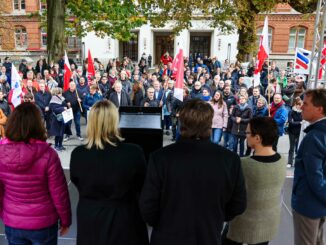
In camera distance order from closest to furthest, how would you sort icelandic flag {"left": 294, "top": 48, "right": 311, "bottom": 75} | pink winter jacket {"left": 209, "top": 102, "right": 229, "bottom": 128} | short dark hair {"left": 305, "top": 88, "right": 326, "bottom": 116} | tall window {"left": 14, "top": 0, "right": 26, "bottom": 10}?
short dark hair {"left": 305, "top": 88, "right": 326, "bottom": 116} → pink winter jacket {"left": 209, "top": 102, "right": 229, "bottom": 128} → icelandic flag {"left": 294, "top": 48, "right": 311, "bottom": 75} → tall window {"left": 14, "top": 0, "right": 26, "bottom": 10}

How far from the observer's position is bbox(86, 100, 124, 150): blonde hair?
95.7 inches

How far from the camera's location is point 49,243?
2863mm

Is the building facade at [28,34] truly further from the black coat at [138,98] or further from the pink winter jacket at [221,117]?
the pink winter jacket at [221,117]

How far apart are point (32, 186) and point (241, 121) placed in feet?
18.2

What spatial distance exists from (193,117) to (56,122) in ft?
21.9

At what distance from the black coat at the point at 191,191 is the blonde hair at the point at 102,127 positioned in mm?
414

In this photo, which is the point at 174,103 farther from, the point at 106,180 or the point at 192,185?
the point at 192,185

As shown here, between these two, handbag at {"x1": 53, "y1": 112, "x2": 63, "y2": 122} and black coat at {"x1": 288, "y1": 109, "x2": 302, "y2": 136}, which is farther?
handbag at {"x1": 53, "y1": 112, "x2": 63, "y2": 122}

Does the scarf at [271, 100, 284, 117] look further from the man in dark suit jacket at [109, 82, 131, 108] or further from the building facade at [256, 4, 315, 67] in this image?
the building facade at [256, 4, 315, 67]

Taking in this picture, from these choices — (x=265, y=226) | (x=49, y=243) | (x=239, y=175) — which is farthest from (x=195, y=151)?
(x=49, y=243)

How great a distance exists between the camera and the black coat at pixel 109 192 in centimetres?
241

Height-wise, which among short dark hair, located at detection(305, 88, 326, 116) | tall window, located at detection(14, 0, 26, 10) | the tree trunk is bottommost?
short dark hair, located at detection(305, 88, 326, 116)

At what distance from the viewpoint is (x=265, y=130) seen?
101 inches

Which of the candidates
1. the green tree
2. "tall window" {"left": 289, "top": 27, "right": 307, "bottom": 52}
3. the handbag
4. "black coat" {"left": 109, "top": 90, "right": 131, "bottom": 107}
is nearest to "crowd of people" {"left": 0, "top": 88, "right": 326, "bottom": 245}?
the handbag
